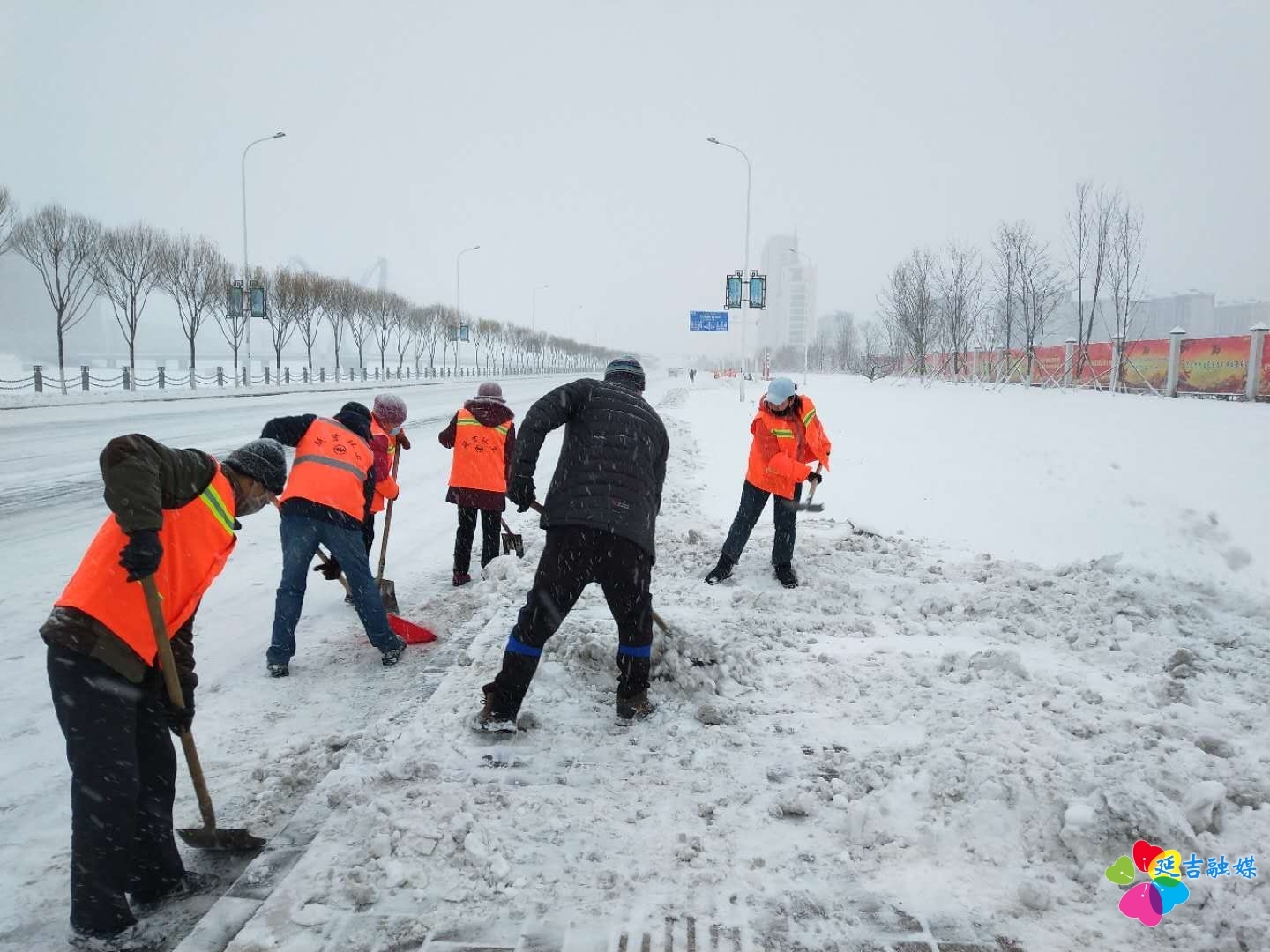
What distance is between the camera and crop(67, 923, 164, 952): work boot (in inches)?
94.2

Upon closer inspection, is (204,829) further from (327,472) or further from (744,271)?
(744,271)

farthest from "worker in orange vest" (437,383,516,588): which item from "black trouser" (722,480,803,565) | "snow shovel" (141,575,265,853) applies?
"snow shovel" (141,575,265,853)

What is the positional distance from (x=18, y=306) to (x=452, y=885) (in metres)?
108

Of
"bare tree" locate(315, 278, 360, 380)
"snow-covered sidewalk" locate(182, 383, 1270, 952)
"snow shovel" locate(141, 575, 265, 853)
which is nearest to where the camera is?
"snow-covered sidewalk" locate(182, 383, 1270, 952)

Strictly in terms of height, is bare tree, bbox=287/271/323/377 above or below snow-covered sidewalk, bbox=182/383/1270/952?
above

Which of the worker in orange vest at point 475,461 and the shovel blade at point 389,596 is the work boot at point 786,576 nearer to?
the worker in orange vest at point 475,461

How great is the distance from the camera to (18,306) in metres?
83.5

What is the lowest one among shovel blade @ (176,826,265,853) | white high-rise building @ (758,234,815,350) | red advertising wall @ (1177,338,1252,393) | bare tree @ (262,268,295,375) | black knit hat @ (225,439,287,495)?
shovel blade @ (176,826,265,853)

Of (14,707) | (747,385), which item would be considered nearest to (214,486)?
(14,707)

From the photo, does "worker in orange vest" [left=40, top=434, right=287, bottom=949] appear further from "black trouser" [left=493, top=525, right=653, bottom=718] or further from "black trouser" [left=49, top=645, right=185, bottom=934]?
"black trouser" [left=493, top=525, right=653, bottom=718]

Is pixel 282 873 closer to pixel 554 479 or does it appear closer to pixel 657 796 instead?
pixel 657 796

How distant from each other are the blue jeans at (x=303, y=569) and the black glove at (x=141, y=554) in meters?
2.32

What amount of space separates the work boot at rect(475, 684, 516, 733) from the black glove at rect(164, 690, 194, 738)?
1.23 meters

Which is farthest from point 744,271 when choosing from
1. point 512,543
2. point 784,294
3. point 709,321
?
point 784,294
